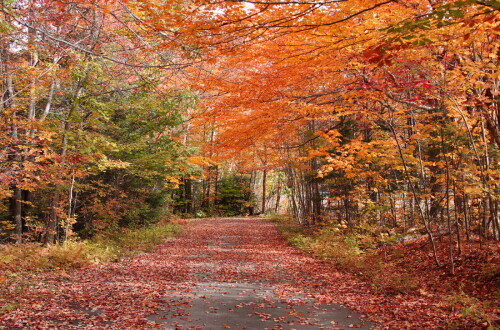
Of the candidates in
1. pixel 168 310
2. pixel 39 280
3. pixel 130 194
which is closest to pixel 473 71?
pixel 168 310

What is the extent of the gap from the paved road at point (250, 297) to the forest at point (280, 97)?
93.0 inches

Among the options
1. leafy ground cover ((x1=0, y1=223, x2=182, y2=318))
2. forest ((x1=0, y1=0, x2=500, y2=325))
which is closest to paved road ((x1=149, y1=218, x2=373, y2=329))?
leafy ground cover ((x1=0, y1=223, x2=182, y2=318))

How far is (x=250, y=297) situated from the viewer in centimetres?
604

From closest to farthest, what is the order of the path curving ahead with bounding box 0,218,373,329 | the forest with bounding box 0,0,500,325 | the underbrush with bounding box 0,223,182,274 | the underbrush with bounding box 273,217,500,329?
the forest with bounding box 0,0,500,325, the path curving ahead with bounding box 0,218,373,329, the underbrush with bounding box 273,217,500,329, the underbrush with bounding box 0,223,182,274

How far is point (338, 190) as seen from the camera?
40.2 ft

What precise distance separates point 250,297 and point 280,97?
4.20m

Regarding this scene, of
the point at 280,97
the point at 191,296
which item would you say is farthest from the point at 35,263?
the point at 280,97

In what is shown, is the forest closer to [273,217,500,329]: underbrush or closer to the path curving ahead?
[273,217,500,329]: underbrush

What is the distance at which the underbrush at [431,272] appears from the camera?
506 centimetres

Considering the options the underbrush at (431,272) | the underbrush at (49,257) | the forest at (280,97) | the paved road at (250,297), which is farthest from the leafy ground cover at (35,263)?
the underbrush at (431,272)

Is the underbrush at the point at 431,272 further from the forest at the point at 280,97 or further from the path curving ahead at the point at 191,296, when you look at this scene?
the path curving ahead at the point at 191,296

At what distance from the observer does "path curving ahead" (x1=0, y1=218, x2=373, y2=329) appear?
4652 mm

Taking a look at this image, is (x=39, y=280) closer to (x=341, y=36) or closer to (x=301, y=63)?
(x=301, y=63)

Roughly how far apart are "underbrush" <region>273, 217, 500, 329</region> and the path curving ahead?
60 centimetres
